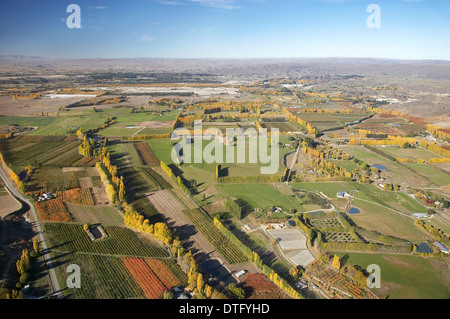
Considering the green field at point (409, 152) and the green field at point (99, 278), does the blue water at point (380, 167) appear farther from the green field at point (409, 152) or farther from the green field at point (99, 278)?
the green field at point (99, 278)

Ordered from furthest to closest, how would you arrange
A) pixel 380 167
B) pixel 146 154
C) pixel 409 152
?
pixel 409 152 → pixel 146 154 → pixel 380 167

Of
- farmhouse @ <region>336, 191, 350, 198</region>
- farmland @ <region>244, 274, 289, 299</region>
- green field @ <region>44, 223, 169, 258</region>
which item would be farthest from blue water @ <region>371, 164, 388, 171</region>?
green field @ <region>44, 223, 169, 258</region>

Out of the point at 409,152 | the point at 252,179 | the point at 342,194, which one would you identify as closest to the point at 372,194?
the point at 342,194

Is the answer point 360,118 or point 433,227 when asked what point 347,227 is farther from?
point 360,118

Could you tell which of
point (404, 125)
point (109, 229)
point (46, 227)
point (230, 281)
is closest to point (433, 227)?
point (230, 281)

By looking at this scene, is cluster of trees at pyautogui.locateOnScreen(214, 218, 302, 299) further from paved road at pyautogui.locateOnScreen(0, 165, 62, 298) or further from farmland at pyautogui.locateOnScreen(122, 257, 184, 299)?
paved road at pyautogui.locateOnScreen(0, 165, 62, 298)

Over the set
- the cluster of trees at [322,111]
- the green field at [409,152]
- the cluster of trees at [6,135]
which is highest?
the cluster of trees at [322,111]

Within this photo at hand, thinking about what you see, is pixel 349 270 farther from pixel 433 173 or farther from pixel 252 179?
pixel 433 173

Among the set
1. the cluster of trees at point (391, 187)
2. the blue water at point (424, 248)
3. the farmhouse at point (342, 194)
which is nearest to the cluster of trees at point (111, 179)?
the farmhouse at point (342, 194)
